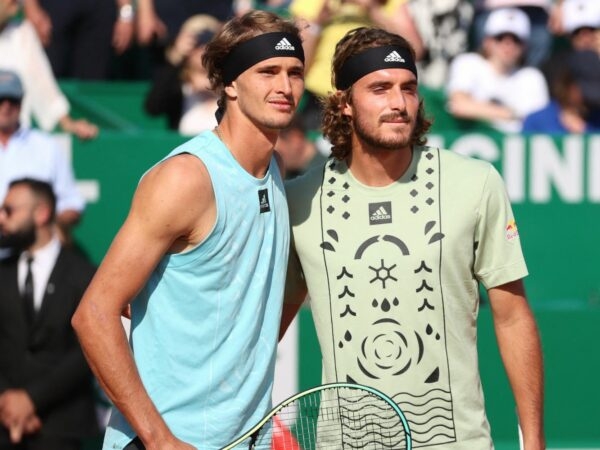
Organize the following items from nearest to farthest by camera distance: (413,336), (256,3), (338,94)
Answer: (413,336) < (338,94) < (256,3)

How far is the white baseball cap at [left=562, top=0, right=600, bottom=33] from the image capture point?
31.4 ft

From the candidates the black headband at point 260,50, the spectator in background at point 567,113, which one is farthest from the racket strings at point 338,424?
the spectator in background at point 567,113

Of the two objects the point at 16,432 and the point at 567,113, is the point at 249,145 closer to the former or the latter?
the point at 16,432

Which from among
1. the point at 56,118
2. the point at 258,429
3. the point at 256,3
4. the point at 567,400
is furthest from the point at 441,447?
the point at 256,3

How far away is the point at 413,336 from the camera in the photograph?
4281 millimetres

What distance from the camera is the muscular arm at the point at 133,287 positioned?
3775mm

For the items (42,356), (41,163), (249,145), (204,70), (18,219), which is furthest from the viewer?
(41,163)

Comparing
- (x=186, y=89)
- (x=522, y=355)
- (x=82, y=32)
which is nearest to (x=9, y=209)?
(x=186, y=89)

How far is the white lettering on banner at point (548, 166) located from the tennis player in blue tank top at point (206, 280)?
469cm

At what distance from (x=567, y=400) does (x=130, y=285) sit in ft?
14.8

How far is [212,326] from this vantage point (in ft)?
12.9

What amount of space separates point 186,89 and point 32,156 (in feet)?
4.53

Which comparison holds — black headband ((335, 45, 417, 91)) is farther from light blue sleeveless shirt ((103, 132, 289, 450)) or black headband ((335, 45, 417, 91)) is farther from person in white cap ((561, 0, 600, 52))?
person in white cap ((561, 0, 600, 52))

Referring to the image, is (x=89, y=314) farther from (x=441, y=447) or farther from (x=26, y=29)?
(x=26, y=29)
